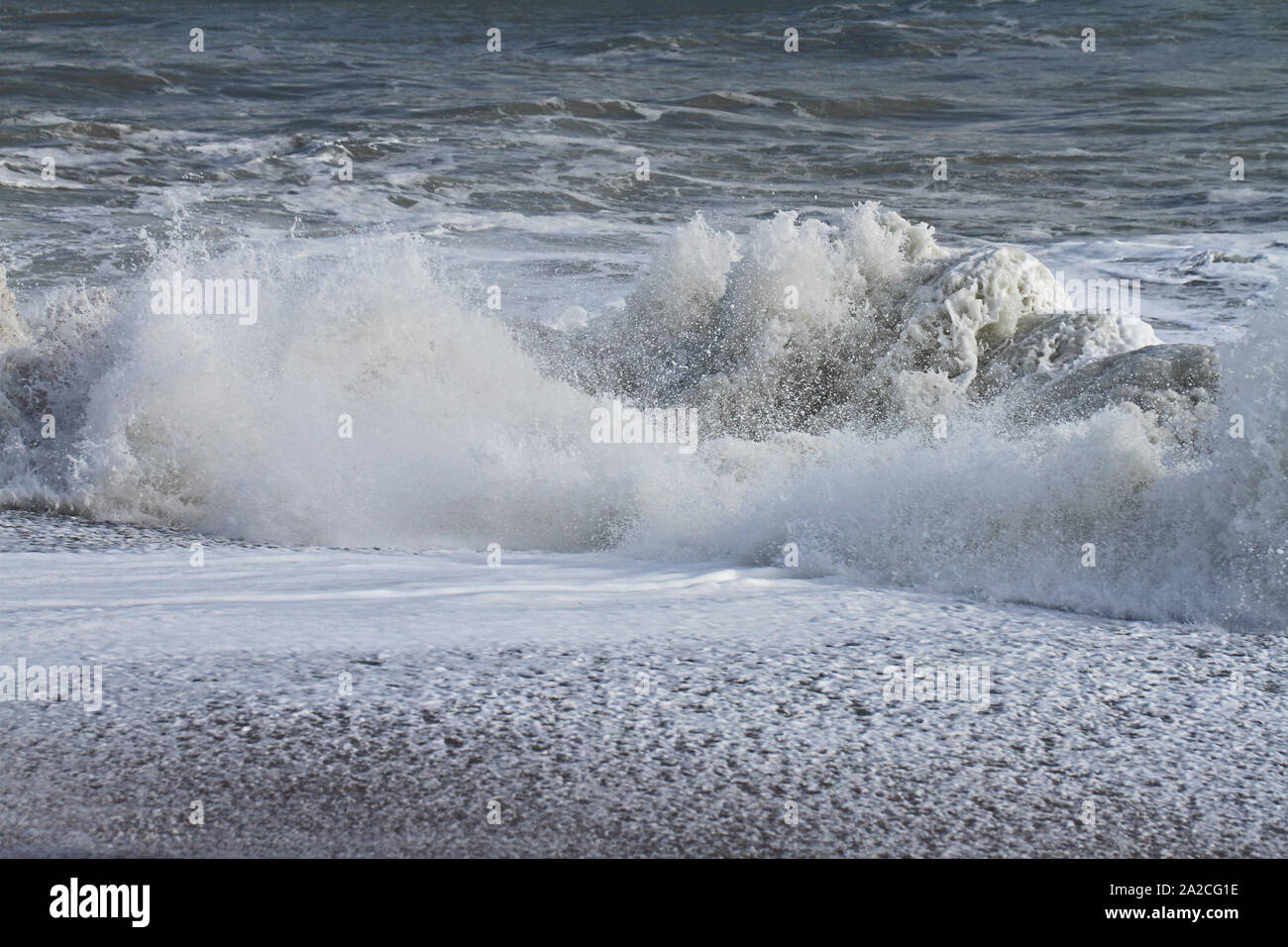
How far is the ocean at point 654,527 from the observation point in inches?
112

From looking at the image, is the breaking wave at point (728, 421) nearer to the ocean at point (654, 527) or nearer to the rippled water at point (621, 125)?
the ocean at point (654, 527)

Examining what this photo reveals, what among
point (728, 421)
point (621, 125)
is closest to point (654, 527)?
point (728, 421)

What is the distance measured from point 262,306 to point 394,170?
26.1 ft

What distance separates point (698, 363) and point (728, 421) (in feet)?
1.75

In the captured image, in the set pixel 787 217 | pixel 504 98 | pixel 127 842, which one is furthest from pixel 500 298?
pixel 504 98

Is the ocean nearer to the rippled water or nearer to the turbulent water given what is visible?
the turbulent water

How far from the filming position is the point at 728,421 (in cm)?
612

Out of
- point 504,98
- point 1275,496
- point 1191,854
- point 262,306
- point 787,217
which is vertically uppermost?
point 504,98

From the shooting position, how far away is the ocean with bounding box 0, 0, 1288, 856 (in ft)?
9.32

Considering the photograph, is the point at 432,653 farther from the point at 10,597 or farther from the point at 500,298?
the point at 500,298

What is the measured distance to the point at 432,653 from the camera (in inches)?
135

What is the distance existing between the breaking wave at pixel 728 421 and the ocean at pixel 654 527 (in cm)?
2

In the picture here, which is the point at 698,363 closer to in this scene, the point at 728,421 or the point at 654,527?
the point at 728,421

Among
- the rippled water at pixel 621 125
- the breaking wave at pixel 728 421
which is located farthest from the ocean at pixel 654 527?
the rippled water at pixel 621 125
